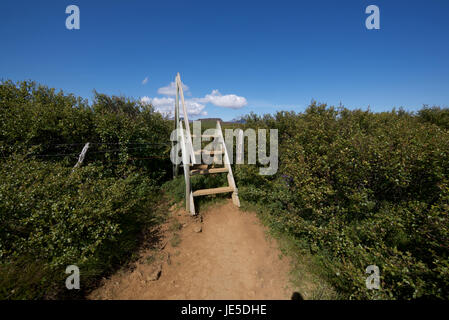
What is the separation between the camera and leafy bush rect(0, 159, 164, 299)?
2398 millimetres

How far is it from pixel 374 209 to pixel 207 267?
3890mm

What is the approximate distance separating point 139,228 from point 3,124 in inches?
196

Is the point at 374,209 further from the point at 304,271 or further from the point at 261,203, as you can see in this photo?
the point at 261,203

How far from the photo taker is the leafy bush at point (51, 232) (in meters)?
2.40

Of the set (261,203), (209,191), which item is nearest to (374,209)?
(261,203)

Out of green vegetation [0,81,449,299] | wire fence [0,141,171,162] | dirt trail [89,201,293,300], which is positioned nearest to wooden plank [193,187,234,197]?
green vegetation [0,81,449,299]

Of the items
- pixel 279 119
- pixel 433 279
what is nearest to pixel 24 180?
pixel 433 279

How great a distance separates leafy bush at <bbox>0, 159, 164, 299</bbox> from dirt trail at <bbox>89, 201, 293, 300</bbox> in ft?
1.67

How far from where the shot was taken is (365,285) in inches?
93.4

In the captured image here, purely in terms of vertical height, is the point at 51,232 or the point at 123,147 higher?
the point at 123,147

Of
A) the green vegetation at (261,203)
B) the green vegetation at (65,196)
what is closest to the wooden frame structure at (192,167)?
the green vegetation at (261,203)

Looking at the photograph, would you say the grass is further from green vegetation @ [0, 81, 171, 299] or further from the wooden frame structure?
green vegetation @ [0, 81, 171, 299]

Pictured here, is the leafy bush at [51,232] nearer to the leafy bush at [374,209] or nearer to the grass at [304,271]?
the grass at [304,271]

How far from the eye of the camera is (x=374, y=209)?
3.62 meters
